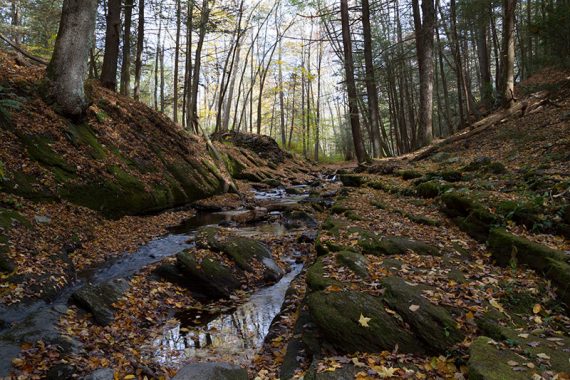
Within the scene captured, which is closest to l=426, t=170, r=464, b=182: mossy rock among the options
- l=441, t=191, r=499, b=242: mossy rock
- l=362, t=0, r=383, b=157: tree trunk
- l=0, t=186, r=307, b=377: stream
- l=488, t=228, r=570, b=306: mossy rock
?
l=441, t=191, r=499, b=242: mossy rock

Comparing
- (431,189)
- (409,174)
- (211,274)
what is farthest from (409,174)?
(211,274)

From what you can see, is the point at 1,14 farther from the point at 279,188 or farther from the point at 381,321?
the point at 381,321

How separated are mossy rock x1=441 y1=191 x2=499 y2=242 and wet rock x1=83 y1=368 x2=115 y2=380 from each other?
6.27 meters

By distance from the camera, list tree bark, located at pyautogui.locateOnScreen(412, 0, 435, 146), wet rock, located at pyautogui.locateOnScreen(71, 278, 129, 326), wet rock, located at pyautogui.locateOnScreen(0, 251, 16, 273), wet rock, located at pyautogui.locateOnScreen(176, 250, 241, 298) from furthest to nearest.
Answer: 1. tree bark, located at pyautogui.locateOnScreen(412, 0, 435, 146)
2. wet rock, located at pyautogui.locateOnScreen(176, 250, 241, 298)
3. wet rock, located at pyautogui.locateOnScreen(0, 251, 16, 273)
4. wet rock, located at pyautogui.locateOnScreen(71, 278, 129, 326)

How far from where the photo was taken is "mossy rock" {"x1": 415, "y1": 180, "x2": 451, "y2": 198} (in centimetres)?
957

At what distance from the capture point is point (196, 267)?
7.28 meters

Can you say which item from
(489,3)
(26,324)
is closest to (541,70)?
(489,3)

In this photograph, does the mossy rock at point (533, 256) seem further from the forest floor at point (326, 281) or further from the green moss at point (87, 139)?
the green moss at point (87, 139)

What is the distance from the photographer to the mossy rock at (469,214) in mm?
6914

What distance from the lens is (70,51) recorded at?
10375 millimetres

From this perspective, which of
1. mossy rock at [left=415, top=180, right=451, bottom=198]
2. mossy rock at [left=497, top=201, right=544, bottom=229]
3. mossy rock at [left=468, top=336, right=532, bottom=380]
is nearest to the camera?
mossy rock at [left=468, top=336, right=532, bottom=380]

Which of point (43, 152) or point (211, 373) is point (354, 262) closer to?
point (211, 373)

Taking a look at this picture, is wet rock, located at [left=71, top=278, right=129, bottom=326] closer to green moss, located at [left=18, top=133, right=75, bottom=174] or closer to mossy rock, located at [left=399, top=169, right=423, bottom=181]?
green moss, located at [left=18, top=133, right=75, bottom=174]

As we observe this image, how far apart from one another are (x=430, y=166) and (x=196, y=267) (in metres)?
9.46
